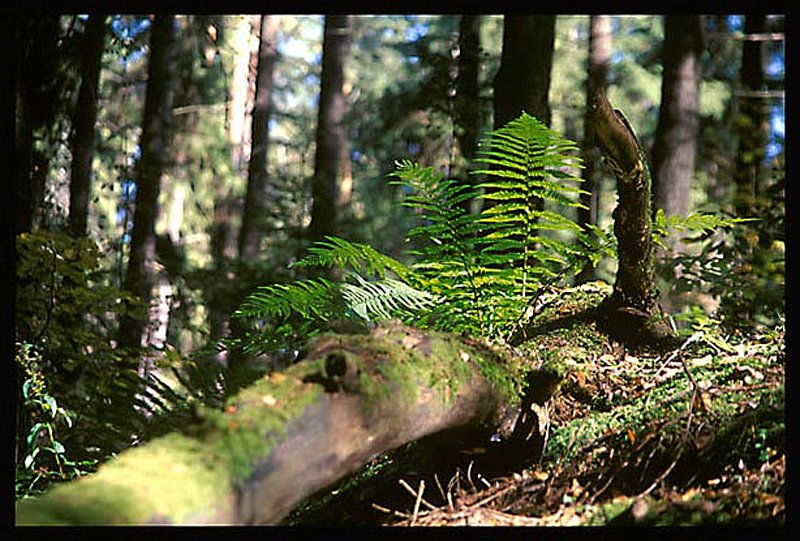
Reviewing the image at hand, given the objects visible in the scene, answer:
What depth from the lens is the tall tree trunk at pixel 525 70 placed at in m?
4.93

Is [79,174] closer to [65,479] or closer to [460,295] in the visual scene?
[65,479]

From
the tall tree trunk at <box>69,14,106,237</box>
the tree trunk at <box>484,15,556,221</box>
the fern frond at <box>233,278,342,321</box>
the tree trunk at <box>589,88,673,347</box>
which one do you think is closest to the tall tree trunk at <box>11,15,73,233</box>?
Answer: the tall tree trunk at <box>69,14,106,237</box>

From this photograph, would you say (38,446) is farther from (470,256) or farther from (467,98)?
(467,98)

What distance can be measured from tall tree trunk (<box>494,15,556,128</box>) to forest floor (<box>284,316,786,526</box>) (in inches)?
98.5

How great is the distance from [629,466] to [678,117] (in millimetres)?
6974

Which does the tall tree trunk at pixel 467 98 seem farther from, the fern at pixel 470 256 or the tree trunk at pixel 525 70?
the fern at pixel 470 256

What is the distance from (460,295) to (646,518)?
4.15ft

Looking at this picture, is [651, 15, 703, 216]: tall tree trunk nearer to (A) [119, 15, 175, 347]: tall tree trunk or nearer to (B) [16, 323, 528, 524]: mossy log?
(A) [119, 15, 175, 347]: tall tree trunk

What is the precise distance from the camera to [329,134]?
11.1m

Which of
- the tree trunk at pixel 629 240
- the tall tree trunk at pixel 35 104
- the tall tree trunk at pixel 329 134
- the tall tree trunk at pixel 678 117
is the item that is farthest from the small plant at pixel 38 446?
the tall tree trunk at pixel 678 117

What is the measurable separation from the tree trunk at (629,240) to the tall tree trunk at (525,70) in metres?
2.10

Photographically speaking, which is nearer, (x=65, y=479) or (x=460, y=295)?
(x=460, y=295)

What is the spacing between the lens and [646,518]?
6.17 ft
